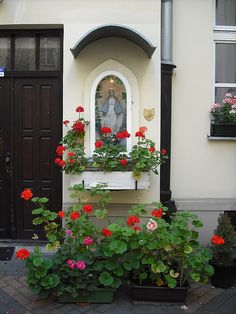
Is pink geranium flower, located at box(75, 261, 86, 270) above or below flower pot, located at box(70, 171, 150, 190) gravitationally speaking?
below

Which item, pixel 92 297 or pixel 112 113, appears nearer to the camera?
pixel 92 297

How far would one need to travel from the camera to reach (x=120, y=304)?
4.17m

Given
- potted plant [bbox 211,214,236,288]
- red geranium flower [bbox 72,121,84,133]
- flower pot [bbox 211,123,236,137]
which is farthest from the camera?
flower pot [bbox 211,123,236,137]

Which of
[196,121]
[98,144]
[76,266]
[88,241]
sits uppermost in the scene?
[196,121]

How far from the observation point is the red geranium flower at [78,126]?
16.1 ft

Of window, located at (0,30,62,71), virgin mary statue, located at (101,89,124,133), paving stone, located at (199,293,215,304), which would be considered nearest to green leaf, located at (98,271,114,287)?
paving stone, located at (199,293,215,304)

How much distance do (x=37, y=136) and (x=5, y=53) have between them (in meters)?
1.31

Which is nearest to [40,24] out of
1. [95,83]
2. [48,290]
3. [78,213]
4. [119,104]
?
[95,83]

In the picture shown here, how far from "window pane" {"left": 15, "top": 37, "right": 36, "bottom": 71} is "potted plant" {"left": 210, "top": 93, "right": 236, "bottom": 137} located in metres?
2.72

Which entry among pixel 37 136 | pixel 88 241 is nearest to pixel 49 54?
pixel 37 136

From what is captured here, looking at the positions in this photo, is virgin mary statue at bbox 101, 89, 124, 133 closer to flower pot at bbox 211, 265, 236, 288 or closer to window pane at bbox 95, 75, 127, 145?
window pane at bbox 95, 75, 127, 145

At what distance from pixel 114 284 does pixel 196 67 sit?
3259mm

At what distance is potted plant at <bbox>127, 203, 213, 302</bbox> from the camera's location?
4.00 metres

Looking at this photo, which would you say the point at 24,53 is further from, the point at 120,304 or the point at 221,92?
the point at 120,304
